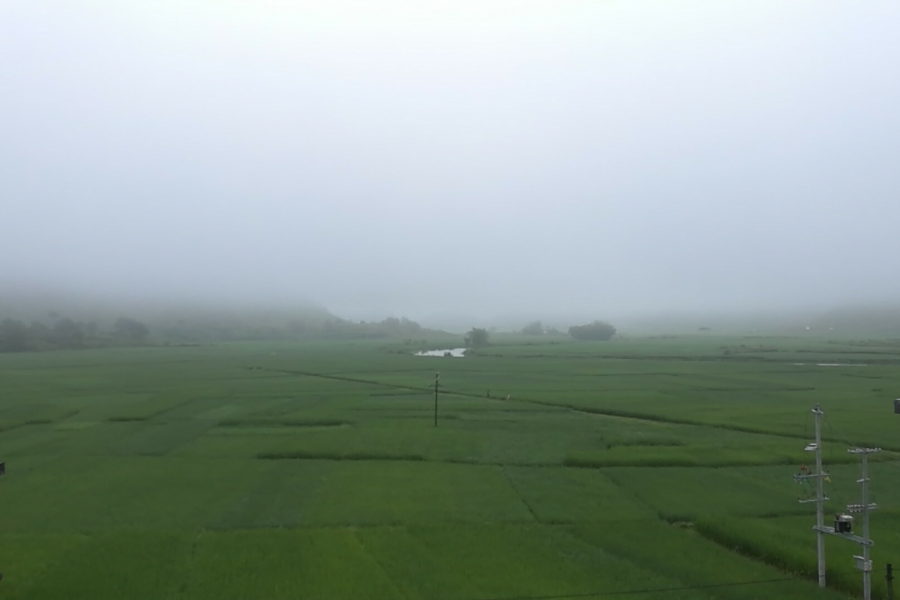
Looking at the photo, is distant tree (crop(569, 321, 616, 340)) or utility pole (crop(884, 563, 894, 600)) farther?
distant tree (crop(569, 321, 616, 340))

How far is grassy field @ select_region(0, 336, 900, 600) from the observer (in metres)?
15.2

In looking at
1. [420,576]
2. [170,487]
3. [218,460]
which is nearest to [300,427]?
[218,460]

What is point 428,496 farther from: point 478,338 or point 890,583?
point 478,338

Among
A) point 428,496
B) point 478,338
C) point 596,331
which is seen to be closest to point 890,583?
point 428,496

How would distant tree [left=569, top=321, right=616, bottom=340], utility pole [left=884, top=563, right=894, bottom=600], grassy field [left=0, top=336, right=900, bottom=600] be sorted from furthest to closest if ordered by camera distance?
distant tree [left=569, top=321, right=616, bottom=340] → grassy field [left=0, top=336, right=900, bottom=600] → utility pole [left=884, top=563, right=894, bottom=600]

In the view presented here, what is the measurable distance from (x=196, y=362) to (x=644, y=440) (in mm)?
80618

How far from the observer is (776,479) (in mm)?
24328

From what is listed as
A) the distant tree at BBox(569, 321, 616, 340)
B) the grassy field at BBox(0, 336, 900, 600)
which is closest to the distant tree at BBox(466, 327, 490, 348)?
the distant tree at BBox(569, 321, 616, 340)

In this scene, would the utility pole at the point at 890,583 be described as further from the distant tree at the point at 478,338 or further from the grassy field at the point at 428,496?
the distant tree at the point at 478,338

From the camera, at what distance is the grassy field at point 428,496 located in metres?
15.2

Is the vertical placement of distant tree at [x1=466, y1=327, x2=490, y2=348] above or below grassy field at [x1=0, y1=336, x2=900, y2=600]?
above

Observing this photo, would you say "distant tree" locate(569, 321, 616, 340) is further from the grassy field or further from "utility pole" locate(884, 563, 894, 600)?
"utility pole" locate(884, 563, 894, 600)

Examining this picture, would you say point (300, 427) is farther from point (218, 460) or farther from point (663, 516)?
point (663, 516)

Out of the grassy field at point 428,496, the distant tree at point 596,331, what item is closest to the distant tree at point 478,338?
the distant tree at point 596,331
